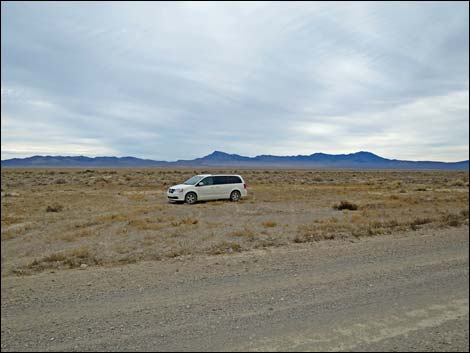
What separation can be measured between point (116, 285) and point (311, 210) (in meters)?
12.4

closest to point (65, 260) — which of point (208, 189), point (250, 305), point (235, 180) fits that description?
point (250, 305)

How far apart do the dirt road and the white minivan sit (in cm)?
1197

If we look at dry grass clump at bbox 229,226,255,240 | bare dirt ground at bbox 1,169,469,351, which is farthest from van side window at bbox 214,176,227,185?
bare dirt ground at bbox 1,169,469,351

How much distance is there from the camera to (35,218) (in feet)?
38.6

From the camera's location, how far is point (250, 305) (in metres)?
4.36

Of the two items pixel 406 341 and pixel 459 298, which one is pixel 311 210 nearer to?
pixel 459 298

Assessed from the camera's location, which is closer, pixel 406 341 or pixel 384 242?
pixel 406 341

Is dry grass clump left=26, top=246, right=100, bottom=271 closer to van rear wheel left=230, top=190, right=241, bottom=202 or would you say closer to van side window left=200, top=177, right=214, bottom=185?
van side window left=200, top=177, right=214, bottom=185

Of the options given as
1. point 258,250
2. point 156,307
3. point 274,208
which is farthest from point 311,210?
point 156,307

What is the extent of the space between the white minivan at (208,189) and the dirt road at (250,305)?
12.0m

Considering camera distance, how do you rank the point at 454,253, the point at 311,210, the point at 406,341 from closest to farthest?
1. the point at 406,341
2. the point at 454,253
3. the point at 311,210

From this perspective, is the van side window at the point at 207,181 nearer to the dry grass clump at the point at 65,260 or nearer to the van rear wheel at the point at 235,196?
the van rear wheel at the point at 235,196

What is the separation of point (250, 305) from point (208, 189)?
600 inches

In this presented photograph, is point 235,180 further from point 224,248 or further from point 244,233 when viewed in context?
point 224,248
